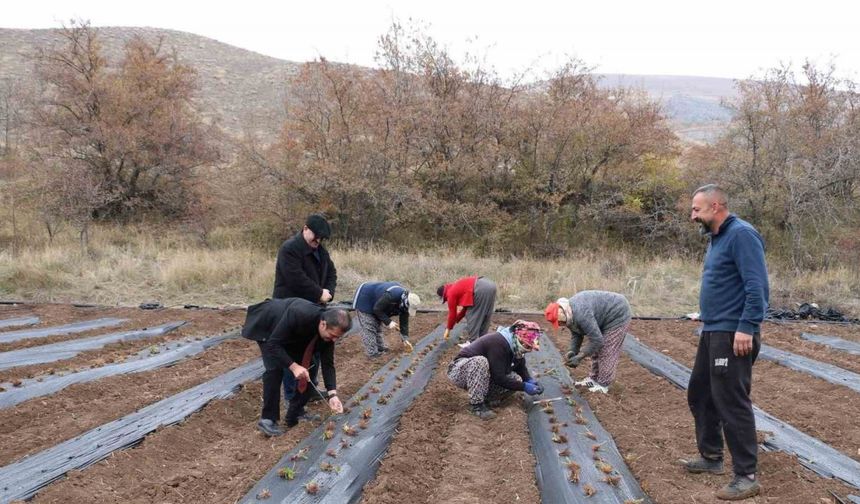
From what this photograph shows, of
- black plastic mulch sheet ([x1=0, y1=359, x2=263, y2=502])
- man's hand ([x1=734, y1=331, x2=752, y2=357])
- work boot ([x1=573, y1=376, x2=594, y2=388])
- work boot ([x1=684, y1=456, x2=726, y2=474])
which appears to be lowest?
black plastic mulch sheet ([x1=0, y1=359, x2=263, y2=502])

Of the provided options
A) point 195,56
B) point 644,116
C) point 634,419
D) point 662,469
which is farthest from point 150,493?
point 195,56

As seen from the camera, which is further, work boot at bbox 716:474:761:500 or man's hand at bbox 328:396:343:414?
man's hand at bbox 328:396:343:414

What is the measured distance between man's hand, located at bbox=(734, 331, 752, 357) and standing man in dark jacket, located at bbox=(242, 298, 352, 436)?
2590 millimetres

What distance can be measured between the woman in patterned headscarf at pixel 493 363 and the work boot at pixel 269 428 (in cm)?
160

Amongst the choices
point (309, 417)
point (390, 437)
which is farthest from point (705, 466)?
point (309, 417)

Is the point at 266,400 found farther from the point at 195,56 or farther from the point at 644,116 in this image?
the point at 195,56

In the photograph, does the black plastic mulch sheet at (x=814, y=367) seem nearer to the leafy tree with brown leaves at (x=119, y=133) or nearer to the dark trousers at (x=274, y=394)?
the dark trousers at (x=274, y=394)

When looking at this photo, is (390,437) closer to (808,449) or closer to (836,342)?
(808,449)

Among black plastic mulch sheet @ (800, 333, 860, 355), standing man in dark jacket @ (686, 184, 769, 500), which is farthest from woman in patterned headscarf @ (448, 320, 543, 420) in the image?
black plastic mulch sheet @ (800, 333, 860, 355)

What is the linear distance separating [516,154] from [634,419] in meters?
14.1

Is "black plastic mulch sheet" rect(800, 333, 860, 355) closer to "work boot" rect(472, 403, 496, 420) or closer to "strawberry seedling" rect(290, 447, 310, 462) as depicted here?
"work boot" rect(472, 403, 496, 420)

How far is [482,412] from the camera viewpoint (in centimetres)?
521

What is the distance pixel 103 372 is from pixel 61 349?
158 centimetres

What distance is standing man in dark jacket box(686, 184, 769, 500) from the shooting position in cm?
341
